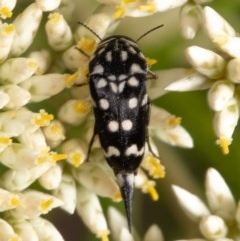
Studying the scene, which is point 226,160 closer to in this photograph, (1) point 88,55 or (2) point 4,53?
(1) point 88,55

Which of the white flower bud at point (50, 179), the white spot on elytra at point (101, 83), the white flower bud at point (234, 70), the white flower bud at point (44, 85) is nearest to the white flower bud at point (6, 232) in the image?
the white flower bud at point (50, 179)

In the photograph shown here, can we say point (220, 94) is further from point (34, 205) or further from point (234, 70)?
point (34, 205)

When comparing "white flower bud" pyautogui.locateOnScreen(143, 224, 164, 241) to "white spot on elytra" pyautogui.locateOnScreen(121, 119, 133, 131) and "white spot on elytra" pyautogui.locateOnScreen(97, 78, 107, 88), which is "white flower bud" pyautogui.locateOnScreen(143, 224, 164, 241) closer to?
"white spot on elytra" pyautogui.locateOnScreen(121, 119, 133, 131)

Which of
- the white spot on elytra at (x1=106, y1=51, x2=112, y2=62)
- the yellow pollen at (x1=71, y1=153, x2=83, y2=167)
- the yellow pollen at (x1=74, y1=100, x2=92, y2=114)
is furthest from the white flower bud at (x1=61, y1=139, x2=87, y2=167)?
the white spot on elytra at (x1=106, y1=51, x2=112, y2=62)

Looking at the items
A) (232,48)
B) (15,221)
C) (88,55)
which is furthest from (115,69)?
(15,221)

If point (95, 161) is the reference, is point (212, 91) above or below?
above
